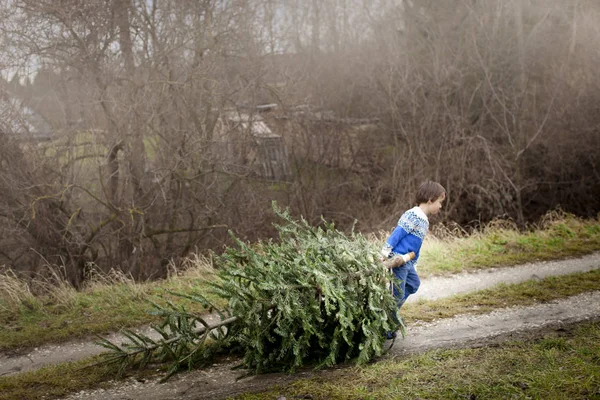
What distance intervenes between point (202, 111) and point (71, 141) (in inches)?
120

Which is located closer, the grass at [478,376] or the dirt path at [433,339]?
the grass at [478,376]

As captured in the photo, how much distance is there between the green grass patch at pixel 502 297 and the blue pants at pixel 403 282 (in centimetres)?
71

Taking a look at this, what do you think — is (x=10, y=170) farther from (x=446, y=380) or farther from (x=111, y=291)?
(x=446, y=380)

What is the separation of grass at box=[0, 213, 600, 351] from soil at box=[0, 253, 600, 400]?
0.44 meters

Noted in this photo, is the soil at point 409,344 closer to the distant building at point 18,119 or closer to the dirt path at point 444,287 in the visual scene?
the dirt path at point 444,287

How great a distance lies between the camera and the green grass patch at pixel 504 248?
10023mm

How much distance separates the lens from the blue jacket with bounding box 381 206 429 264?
21.1ft

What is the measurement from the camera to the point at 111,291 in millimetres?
9297

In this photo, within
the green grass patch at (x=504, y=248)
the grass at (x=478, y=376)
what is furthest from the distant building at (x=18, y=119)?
the grass at (x=478, y=376)

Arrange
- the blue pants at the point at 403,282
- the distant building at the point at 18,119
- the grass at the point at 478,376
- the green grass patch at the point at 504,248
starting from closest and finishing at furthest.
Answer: the grass at the point at 478,376 < the blue pants at the point at 403,282 < the green grass patch at the point at 504,248 < the distant building at the point at 18,119

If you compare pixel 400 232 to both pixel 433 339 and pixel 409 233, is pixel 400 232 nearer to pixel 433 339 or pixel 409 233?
pixel 409 233

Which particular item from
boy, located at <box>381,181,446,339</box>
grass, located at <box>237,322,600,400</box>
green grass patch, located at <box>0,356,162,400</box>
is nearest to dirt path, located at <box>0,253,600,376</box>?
green grass patch, located at <box>0,356,162,400</box>

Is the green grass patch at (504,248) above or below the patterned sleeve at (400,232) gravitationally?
below

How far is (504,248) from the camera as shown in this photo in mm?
10859
